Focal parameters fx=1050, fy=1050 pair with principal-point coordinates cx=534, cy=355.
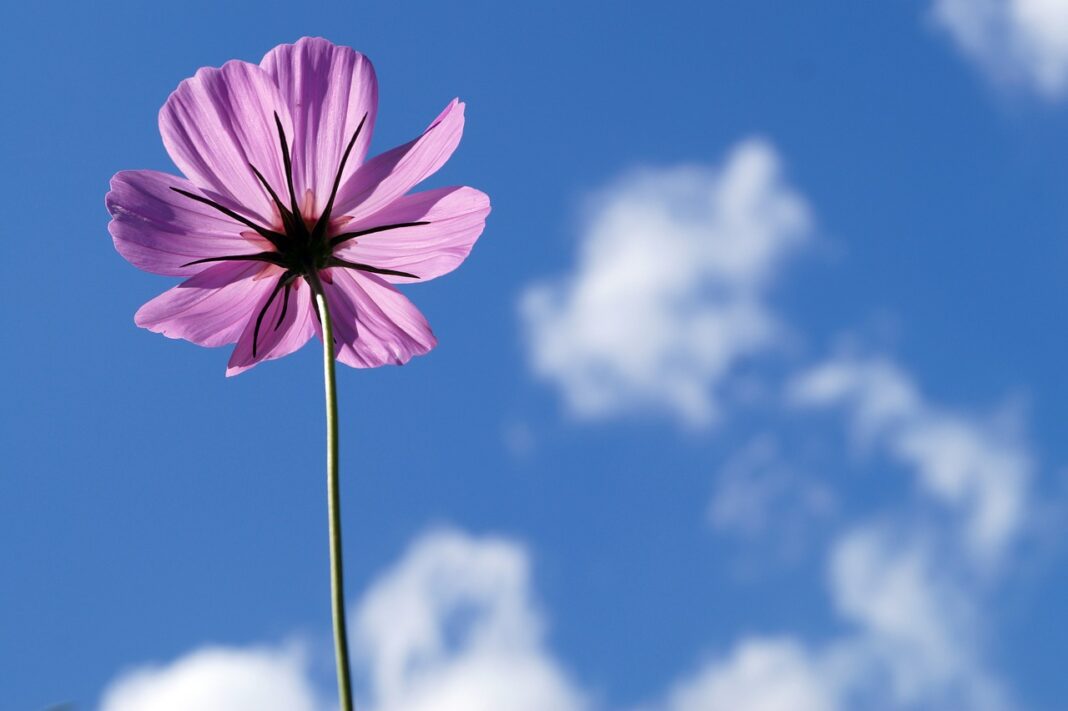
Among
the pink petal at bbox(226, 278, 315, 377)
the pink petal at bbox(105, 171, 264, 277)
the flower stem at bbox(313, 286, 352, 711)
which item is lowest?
the flower stem at bbox(313, 286, 352, 711)

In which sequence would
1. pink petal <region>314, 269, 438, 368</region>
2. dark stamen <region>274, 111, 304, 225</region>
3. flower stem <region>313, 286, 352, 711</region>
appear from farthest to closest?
1. pink petal <region>314, 269, 438, 368</region>
2. dark stamen <region>274, 111, 304, 225</region>
3. flower stem <region>313, 286, 352, 711</region>

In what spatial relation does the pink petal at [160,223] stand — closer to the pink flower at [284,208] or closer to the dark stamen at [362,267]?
the pink flower at [284,208]

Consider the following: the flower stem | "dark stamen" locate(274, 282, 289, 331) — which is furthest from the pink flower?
the flower stem

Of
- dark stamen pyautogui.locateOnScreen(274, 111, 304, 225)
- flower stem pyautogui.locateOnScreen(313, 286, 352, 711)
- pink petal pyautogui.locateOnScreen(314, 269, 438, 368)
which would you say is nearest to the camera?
flower stem pyautogui.locateOnScreen(313, 286, 352, 711)

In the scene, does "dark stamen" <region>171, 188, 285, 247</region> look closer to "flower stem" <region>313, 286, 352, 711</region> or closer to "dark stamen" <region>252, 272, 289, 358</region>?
"dark stamen" <region>252, 272, 289, 358</region>

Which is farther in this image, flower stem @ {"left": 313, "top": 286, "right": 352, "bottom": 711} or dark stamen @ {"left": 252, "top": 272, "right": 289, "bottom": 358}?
dark stamen @ {"left": 252, "top": 272, "right": 289, "bottom": 358}

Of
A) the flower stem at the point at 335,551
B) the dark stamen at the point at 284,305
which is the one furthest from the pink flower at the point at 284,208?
the flower stem at the point at 335,551

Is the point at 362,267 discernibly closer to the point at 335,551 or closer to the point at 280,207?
the point at 280,207

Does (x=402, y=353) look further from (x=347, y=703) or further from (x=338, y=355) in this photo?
(x=347, y=703)
